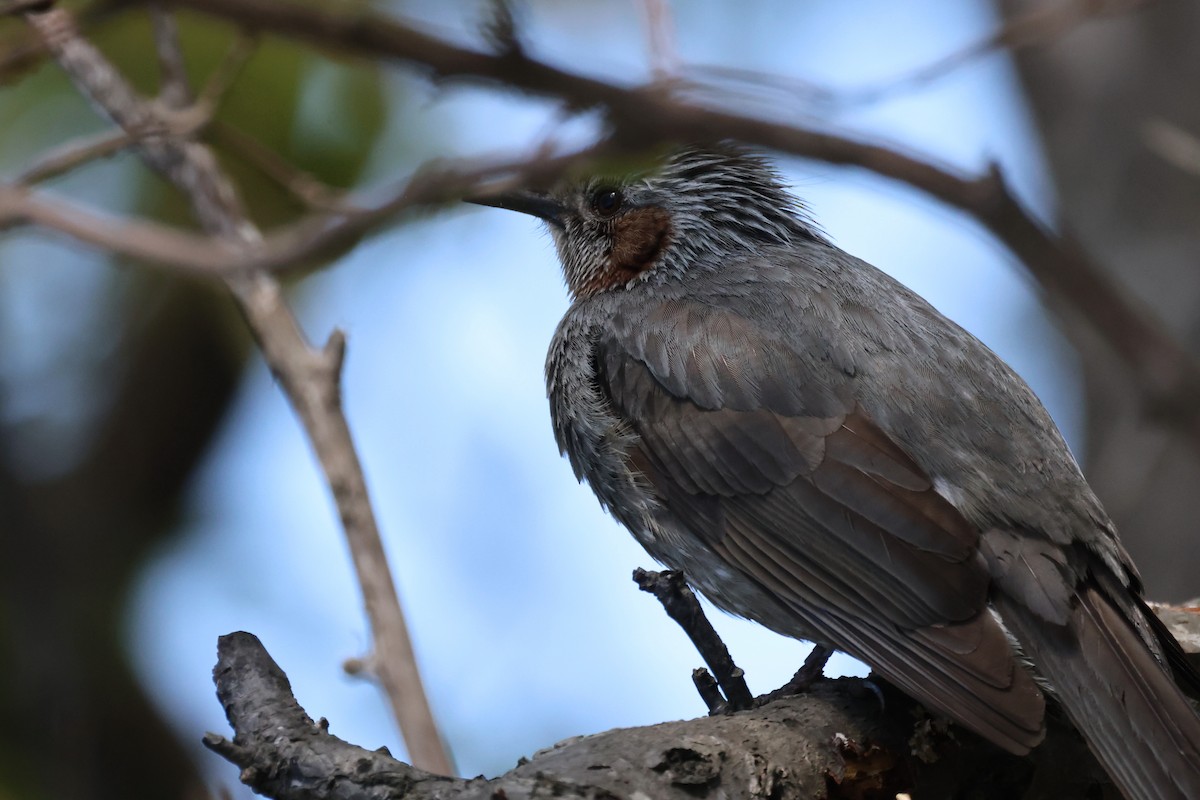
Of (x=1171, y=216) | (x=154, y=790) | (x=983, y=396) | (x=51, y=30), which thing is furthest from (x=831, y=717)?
(x=1171, y=216)

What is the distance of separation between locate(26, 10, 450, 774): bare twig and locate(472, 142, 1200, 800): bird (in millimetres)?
1041

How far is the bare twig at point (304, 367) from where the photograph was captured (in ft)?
11.5

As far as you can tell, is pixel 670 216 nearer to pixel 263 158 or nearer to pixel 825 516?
pixel 825 516

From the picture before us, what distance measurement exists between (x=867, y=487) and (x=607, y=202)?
207 cm

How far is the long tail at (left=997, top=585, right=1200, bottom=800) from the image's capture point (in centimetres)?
308

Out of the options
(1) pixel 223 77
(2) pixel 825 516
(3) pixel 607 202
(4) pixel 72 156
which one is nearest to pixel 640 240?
(3) pixel 607 202

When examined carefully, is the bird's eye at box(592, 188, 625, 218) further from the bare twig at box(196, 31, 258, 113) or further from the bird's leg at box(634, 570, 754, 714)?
the bird's leg at box(634, 570, 754, 714)

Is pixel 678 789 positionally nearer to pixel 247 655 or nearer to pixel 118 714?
pixel 247 655

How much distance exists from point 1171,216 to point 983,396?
3.73 meters

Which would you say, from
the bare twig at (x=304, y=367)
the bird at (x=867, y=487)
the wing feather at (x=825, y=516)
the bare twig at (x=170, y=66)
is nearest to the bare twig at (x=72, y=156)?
the bare twig at (x=304, y=367)

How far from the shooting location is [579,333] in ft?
16.0

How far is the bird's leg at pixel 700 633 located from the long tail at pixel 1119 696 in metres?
0.80

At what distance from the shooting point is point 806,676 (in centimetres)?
386

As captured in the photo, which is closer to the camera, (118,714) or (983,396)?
(983,396)
